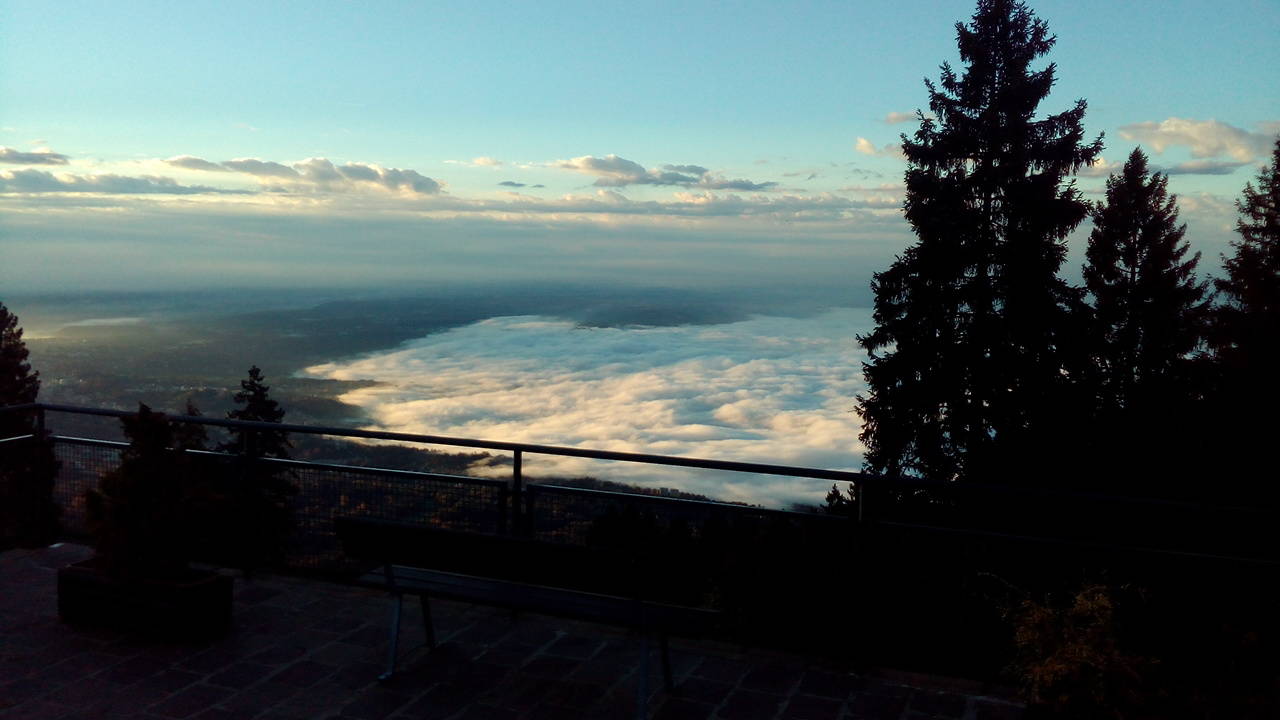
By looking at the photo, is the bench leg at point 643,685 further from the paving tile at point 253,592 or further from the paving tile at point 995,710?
the paving tile at point 253,592

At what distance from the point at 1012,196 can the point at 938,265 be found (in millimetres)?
3897

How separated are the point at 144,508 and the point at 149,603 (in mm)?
531

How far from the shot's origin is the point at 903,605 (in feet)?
17.6

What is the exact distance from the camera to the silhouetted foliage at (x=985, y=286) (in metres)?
36.5

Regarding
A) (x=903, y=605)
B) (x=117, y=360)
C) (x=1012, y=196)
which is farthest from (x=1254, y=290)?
(x=117, y=360)

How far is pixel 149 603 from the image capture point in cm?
534

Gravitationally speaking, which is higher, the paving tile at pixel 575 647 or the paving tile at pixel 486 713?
the paving tile at pixel 486 713

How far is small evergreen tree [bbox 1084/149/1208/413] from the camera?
4838cm

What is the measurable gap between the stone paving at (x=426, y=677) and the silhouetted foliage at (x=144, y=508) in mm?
445

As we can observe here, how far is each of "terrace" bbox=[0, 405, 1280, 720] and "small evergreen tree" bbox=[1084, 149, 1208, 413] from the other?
44964 millimetres

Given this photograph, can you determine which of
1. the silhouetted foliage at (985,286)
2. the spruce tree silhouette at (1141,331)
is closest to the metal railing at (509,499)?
the silhouetted foliage at (985,286)

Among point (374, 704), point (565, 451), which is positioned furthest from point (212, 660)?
point (565, 451)

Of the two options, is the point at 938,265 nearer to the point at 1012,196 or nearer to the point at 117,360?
the point at 1012,196

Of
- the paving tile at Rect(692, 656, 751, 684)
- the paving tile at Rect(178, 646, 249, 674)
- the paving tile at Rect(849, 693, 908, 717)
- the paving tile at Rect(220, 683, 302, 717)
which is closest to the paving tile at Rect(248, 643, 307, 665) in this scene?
the paving tile at Rect(178, 646, 249, 674)
